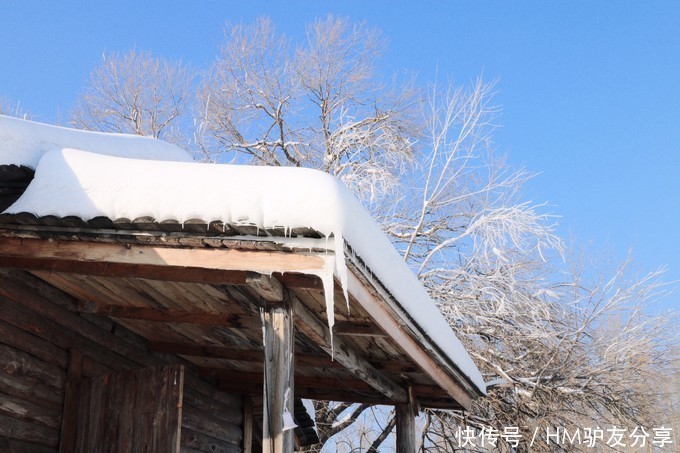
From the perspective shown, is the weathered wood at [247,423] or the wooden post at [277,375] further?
the weathered wood at [247,423]

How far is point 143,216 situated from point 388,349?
3.18 meters

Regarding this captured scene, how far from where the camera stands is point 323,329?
18.6ft

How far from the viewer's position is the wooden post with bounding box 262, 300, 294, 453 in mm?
4566

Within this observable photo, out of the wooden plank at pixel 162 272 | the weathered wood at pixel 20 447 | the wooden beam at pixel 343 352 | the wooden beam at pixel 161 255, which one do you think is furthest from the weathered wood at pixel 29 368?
the wooden beam at pixel 343 352

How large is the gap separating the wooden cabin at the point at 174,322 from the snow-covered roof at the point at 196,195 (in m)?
0.01

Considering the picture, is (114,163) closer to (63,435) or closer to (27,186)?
(27,186)

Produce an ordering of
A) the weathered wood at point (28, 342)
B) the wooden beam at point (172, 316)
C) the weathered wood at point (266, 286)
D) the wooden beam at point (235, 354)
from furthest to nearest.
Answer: the wooden beam at point (235, 354)
the wooden beam at point (172, 316)
the weathered wood at point (28, 342)
the weathered wood at point (266, 286)

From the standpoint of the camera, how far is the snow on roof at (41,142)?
498 centimetres

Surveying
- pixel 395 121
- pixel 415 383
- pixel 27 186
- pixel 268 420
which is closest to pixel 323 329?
pixel 268 420


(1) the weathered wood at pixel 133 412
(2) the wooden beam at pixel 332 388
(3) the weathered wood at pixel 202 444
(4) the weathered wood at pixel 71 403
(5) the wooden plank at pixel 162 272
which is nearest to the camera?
(5) the wooden plank at pixel 162 272

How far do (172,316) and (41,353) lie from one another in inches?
42.7

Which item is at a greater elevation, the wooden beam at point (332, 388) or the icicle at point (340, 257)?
the wooden beam at point (332, 388)

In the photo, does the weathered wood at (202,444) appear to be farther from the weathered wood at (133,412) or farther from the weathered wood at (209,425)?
the weathered wood at (133,412)

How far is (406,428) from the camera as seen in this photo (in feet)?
27.8
